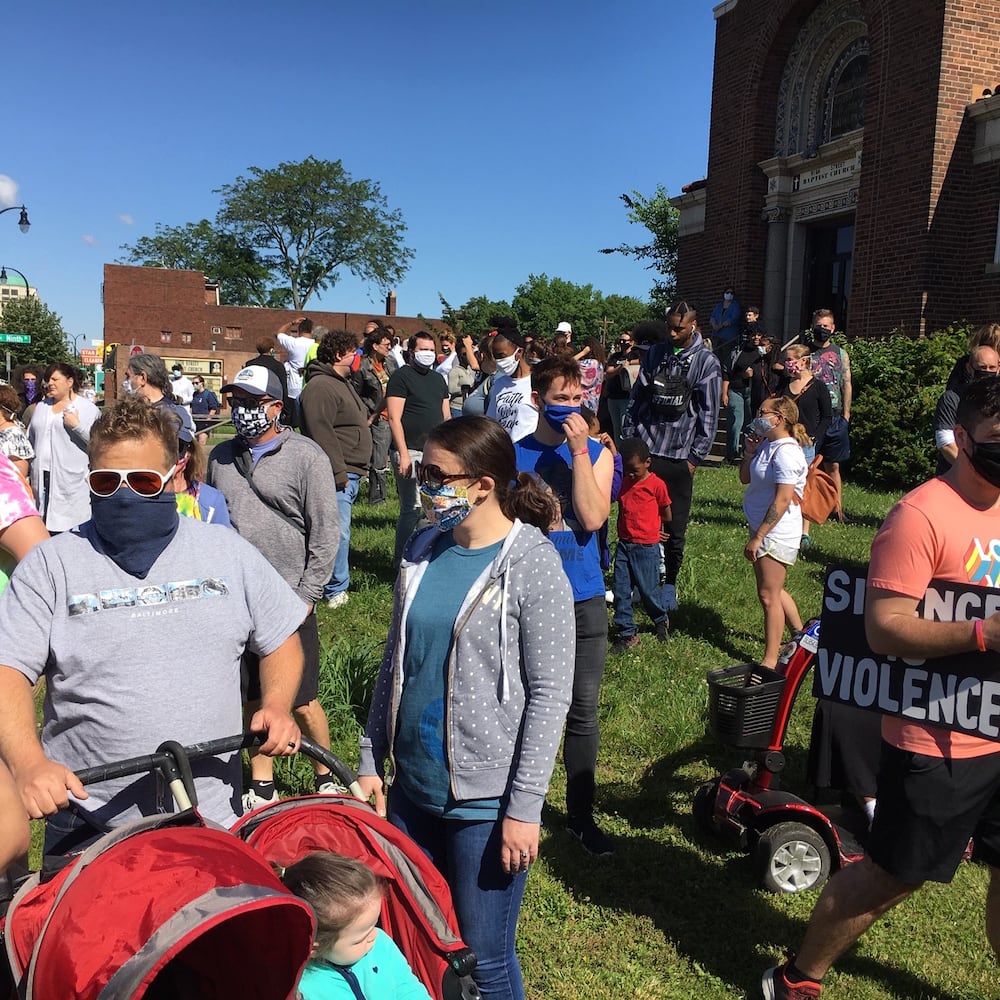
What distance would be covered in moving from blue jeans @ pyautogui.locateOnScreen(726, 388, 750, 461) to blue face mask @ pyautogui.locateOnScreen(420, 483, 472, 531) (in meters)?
12.7

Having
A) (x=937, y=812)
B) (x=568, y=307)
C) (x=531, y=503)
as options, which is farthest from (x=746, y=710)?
(x=568, y=307)

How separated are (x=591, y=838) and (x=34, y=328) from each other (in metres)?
61.7

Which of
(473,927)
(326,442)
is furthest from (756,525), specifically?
(473,927)

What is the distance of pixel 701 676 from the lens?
634cm

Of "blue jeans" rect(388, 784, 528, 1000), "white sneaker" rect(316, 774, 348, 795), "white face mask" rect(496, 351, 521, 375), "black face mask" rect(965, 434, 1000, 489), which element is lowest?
"white sneaker" rect(316, 774, 348, 795)

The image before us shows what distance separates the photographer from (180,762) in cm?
221

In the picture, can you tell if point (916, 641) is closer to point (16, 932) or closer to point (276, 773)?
point (16, 932)

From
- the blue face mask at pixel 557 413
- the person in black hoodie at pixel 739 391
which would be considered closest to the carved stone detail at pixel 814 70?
the person in black hoodie at pixel 739 391

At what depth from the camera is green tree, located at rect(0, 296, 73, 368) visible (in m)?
56.5

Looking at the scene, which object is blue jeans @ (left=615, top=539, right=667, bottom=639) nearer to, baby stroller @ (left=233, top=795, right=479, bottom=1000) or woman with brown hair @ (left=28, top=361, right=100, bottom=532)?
woman with brown hair @ (left=28, top=361, right=100, bottom=532)

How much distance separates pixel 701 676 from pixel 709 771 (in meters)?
1.16

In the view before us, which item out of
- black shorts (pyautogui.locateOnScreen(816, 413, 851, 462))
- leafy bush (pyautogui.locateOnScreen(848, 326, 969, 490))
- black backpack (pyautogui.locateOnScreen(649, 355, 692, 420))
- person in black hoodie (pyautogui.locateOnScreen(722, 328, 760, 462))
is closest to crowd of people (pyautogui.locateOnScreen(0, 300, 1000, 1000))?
black backpack (pyautogui.locateOnScreen(649, 355, 692, 420))

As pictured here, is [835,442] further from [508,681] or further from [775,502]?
[508,681]

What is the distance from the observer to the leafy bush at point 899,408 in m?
13.0
